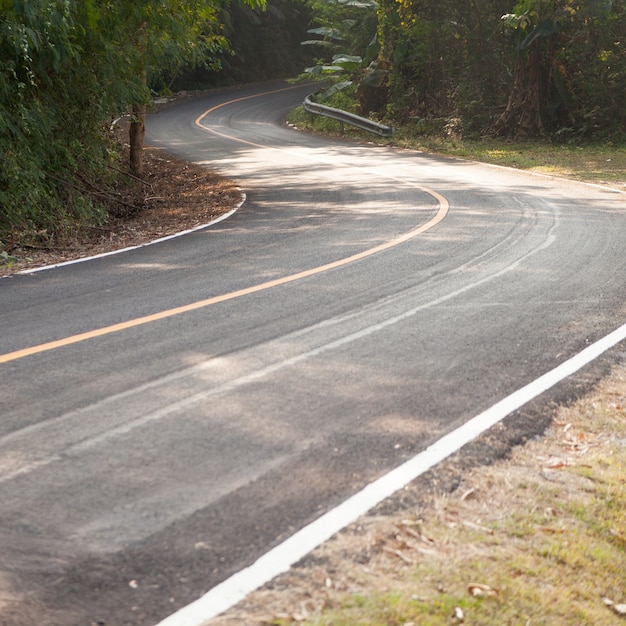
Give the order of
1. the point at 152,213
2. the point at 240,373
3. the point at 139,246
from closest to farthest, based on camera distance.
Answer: the point at 240,373 → the point at 139,246 → the point at 152,213

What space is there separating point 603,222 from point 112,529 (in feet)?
35.9

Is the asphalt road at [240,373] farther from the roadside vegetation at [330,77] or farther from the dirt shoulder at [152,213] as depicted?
the roadside vegetation at [330,77]

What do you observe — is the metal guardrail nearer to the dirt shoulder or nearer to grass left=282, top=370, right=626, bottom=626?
the dirt shoulder

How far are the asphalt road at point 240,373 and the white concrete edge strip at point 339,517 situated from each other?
0.07 m

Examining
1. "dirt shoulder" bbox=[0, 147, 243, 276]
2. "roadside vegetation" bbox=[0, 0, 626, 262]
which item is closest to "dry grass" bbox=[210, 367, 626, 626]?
"dirt shoulder" bbox=[0, 147, 243, 276]

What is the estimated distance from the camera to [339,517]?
4.02m

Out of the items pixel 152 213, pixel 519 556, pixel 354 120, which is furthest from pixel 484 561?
pixel 354 120

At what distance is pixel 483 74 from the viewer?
30.9m

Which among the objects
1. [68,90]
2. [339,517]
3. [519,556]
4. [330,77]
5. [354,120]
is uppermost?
[330,77]

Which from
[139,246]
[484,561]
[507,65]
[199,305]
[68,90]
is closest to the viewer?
[484,561]

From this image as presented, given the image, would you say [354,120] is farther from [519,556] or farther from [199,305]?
[519,556]

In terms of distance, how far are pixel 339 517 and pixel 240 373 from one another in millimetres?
2164

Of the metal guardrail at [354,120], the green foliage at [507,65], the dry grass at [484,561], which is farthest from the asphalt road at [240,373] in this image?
the metal guardrail at [354,120]

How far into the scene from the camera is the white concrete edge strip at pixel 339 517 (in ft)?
10.8
